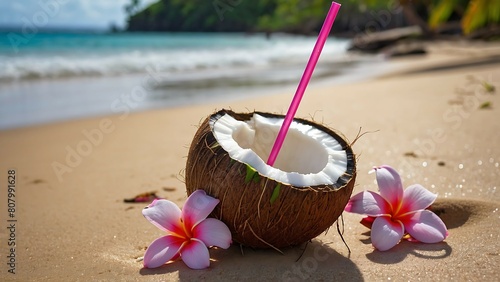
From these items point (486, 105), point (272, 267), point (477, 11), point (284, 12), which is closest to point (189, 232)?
point (272, 267)

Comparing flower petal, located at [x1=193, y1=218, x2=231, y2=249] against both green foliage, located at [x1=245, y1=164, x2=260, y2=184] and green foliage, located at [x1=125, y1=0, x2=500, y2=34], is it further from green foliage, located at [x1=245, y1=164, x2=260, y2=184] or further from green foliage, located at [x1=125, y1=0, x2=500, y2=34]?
green foliage, located at [x1=125, y1=0, x2=500, y2=34]

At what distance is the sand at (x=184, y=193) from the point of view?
1862 millimetres

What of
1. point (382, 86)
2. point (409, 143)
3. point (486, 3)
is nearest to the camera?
point (409, 143)

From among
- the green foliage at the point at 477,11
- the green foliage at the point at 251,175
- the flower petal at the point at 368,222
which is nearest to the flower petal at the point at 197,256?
the green foliage at the point at 251,175

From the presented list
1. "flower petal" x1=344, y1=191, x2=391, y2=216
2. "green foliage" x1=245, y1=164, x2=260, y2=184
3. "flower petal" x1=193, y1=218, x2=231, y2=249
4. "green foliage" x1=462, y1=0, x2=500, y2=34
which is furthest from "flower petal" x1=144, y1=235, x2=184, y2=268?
"green foliage" x1=462, y1=0, x2=500, y2=34

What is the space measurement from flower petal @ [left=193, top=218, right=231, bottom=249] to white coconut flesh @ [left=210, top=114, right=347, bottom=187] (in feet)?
0.79

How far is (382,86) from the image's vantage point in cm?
695

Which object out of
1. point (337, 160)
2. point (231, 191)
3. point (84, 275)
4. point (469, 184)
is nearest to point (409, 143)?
point (469, 184)

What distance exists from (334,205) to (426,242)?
439 mm

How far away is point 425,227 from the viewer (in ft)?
6.70

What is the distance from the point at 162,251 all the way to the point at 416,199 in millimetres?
1013

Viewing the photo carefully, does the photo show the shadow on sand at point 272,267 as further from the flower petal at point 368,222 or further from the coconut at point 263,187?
the flower petal at point 368,222

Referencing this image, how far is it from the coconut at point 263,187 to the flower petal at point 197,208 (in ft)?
0.10

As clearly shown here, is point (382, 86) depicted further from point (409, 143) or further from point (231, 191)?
point (231, 191)
